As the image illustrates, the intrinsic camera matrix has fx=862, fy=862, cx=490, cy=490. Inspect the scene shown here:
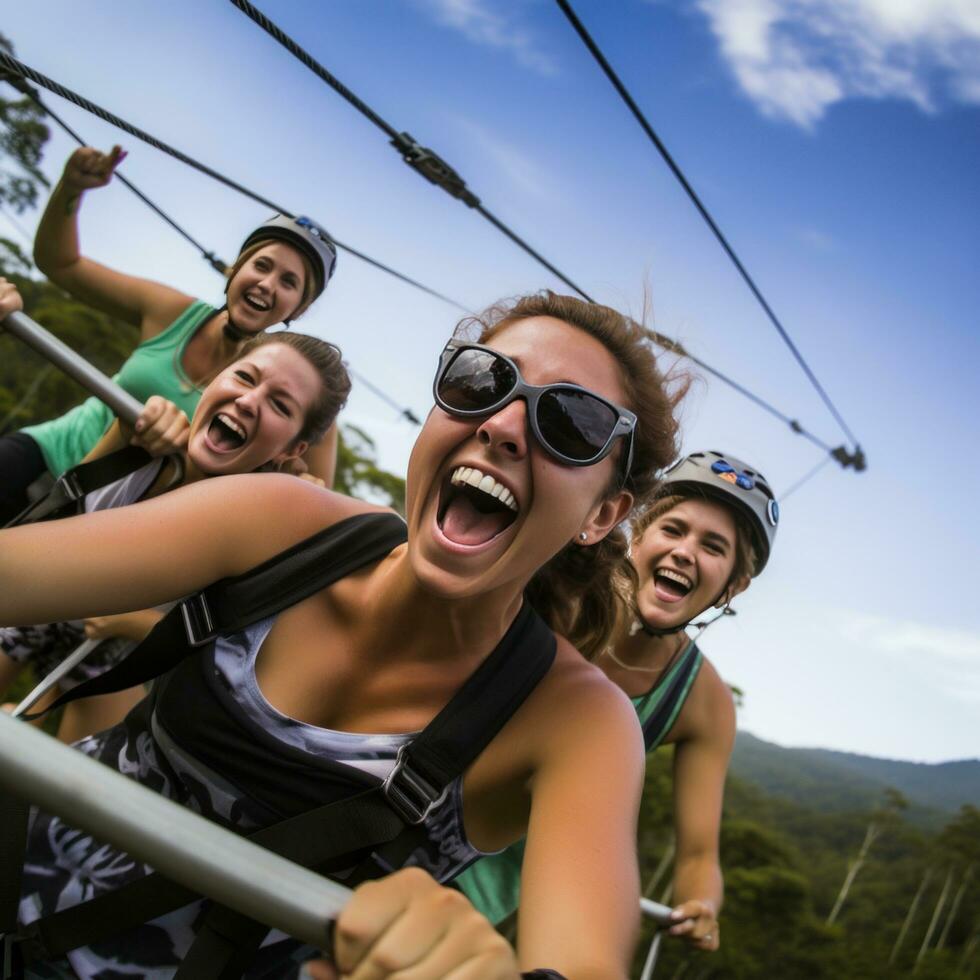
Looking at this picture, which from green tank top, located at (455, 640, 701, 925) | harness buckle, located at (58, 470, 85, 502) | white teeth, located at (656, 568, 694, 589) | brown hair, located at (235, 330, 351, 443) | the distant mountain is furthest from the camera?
the distant mountain

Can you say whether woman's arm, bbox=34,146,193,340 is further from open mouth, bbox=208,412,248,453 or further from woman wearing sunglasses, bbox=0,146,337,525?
open mouth, bbox=208,412,248,453

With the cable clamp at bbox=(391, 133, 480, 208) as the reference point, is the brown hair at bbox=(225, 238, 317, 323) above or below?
below

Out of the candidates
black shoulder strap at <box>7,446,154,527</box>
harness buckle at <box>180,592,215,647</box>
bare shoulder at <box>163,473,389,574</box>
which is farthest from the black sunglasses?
black shoulder strap at <box>7,446,154,527</box>

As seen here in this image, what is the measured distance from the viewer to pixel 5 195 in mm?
34719

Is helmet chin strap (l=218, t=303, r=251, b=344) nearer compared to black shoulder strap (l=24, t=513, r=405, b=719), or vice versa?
black shoulder strap (l=24, t=513, r=405, b=719)

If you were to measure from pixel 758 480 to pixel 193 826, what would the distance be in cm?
383

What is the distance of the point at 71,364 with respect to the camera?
270 centimetres

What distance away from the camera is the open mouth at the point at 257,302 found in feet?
12.4

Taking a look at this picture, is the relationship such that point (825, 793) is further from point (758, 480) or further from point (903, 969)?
point (758, 480)

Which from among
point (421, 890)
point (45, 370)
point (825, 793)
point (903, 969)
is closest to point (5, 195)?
point (45, 370)

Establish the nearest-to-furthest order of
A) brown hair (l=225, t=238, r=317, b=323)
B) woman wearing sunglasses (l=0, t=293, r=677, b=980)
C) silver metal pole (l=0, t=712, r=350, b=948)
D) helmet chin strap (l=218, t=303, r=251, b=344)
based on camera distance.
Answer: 1. silver metal pole (l=0, t=712, r=350, b=948)
2. woman wearing sunglasses (l=0, t=293, r=677, b=980)
3. helmet chin strap (l=218, t=303, r=251, b=344)
4. brown hair (l=225, t=238, r=317, b=323)

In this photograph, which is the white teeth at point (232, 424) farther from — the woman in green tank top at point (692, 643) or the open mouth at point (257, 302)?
the woman in green tank top at point (692, 643)

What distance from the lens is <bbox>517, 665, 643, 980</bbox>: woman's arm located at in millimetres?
1452

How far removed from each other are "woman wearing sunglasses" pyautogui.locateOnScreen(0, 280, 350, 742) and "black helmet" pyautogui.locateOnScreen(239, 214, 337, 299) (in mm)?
821
